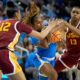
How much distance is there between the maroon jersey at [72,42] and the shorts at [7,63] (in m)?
1.96

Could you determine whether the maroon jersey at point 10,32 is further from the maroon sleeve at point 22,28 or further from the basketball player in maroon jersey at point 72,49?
the basketball player in maroon jersey at point 72,49

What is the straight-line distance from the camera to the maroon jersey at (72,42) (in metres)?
8.23

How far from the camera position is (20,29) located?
660 cm

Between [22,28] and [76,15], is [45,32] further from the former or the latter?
[76,15]

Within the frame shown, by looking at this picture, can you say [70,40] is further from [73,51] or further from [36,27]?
A: [36,27]

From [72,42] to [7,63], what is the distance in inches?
82.9

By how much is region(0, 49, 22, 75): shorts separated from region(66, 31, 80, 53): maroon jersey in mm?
1963

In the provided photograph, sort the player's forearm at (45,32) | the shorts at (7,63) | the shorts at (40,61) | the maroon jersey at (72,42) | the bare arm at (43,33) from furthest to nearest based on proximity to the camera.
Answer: the maroon jersey at (72,42) → the shorts at (40,61) → the player's forearm at (45,32) → the bare arm at (43,33) → the shorts at (7,63)

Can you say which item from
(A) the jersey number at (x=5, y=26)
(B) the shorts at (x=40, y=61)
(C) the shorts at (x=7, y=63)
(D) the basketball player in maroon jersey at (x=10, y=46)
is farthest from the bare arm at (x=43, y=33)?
(B) the shorts at (x=40, y=61)

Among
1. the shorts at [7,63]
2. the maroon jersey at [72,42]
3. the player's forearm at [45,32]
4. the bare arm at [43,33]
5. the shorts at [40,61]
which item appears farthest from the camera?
the maroon jersey at [72,42]

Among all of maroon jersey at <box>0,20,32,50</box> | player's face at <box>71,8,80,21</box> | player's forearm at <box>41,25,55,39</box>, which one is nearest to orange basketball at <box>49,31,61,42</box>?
player's face at <box>71,8,80,21</box>

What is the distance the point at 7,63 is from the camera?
6.55m

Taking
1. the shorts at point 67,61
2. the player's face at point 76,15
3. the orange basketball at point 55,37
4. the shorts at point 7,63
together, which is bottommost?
the shorts at point 67,61

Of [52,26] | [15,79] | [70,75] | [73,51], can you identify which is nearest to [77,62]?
[73,51]
